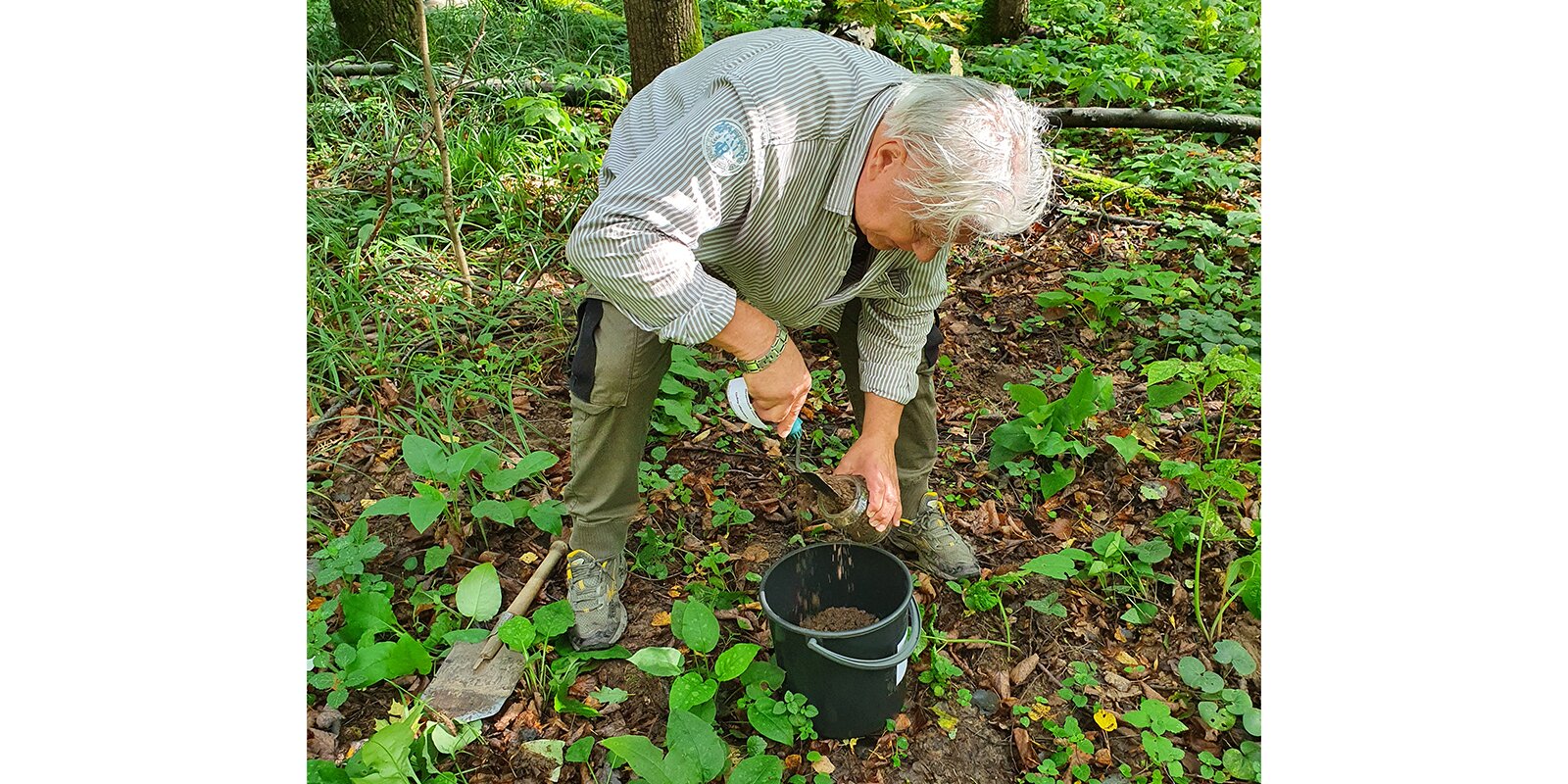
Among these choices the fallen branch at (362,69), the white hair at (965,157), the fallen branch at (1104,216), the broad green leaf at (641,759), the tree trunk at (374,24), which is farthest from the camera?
the tree trunk at (374,24)

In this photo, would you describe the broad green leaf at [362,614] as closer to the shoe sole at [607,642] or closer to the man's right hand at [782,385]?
the shoe sole at [607,642]

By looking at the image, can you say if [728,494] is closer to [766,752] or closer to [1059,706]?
[766,752]

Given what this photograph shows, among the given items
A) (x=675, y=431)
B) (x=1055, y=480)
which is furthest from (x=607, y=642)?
(x=1055, y=480)

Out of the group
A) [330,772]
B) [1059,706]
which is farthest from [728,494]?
[330,772]

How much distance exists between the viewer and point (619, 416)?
2008mm

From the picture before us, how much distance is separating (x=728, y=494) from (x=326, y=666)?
109 centimetres

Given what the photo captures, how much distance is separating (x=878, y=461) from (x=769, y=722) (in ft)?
1.90

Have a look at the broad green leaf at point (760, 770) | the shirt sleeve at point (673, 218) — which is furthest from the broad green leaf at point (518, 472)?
the broad green leaf at point (760, 770)

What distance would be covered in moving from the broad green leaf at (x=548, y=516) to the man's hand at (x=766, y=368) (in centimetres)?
80

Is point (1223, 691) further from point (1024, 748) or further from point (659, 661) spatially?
point (659, 661)

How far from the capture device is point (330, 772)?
1.73m

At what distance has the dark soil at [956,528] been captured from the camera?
198cm

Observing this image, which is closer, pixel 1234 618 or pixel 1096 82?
pixel 1234 618

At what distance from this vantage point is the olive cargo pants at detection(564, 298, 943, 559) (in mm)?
1935
